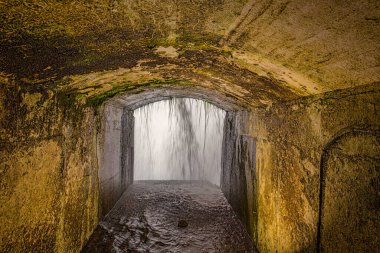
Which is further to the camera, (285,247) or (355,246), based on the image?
(285,247)

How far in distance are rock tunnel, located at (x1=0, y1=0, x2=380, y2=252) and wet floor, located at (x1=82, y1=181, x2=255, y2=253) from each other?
516mm

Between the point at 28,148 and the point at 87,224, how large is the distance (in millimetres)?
2142

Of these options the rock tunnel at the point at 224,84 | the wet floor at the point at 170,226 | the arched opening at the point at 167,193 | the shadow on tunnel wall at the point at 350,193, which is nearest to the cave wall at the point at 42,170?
the rock tunnel at the point at 224,84

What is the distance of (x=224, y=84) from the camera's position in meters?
3.34

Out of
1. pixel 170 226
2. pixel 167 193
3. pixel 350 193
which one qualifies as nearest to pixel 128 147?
pixel 167 193

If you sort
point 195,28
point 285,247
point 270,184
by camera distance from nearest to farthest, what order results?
point 195,28 < point 285,247 < point 270,184

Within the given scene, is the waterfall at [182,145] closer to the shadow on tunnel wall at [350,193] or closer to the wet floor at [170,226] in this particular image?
the wet floor at [170,226]

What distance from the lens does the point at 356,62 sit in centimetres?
143

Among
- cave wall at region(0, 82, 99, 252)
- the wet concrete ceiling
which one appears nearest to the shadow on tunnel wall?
the wet concrete ceiling

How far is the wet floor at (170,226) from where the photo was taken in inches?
153

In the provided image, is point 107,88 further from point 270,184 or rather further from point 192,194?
point 192,194

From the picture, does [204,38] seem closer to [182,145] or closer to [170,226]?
[170,226]

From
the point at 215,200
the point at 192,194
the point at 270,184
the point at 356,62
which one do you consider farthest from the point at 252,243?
the point at 356,62

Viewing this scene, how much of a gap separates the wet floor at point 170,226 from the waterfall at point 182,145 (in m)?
4.05
